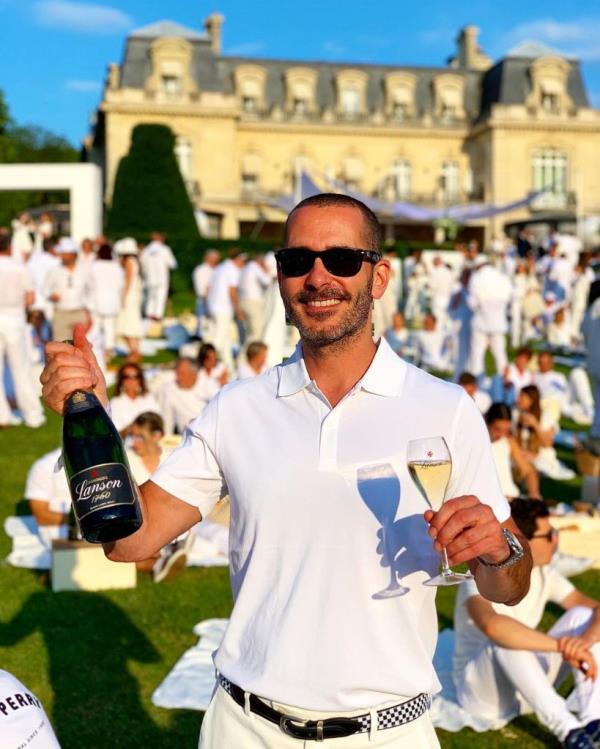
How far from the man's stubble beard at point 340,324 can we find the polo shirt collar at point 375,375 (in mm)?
61

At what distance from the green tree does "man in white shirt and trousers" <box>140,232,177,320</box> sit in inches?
648

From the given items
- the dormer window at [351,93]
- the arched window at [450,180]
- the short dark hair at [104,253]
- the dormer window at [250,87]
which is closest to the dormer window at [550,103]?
the arched window at [450,180]

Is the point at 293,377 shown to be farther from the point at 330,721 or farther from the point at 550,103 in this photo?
the point at 550,103

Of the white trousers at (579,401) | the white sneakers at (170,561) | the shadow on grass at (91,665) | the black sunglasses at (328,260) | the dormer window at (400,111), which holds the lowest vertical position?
the shadow on grass at (91,665)

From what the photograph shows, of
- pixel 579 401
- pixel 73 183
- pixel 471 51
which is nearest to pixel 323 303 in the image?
pixel 579 401

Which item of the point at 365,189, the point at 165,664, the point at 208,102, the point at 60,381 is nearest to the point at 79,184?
the point at 165,664

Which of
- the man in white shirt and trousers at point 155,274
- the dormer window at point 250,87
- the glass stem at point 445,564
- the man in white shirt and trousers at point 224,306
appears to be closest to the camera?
the glass stem at point 445,564

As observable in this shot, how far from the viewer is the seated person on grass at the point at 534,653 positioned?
4.04 metres

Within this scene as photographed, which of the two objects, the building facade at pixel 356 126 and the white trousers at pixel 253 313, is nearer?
the white trousers at pixel 253 313

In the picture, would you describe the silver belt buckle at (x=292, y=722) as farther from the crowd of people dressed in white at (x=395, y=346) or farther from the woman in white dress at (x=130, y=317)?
the woman in white dress at (x=130, y=317)

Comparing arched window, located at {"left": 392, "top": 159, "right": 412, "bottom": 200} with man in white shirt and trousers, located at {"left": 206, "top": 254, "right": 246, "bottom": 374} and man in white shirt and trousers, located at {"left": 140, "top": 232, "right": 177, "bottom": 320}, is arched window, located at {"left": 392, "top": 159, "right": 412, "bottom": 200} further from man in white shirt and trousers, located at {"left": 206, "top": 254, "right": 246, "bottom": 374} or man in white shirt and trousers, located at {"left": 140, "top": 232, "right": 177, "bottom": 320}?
man in white shirt and trousers, located at {"left": 206, "top": 254, "right": 246, "bottom": 374}

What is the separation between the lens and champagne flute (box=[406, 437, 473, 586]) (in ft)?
5.93

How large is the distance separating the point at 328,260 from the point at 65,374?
55cm

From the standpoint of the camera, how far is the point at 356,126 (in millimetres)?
55469
